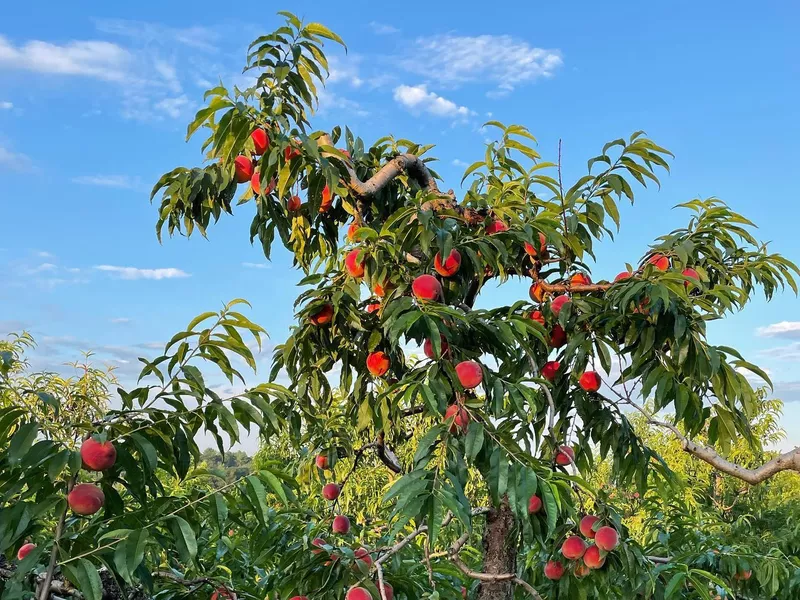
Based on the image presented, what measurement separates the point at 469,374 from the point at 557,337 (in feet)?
1.74

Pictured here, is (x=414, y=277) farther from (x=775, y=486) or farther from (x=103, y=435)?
(x=775, y=486)

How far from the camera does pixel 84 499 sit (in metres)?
1.25

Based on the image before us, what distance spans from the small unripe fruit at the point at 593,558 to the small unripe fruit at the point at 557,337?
0.55 meters

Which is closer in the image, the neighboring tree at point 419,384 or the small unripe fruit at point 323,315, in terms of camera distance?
the neighboring tree at point 419,384

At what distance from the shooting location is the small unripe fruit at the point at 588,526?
5.35 feet

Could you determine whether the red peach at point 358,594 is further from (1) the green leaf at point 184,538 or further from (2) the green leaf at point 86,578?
(2) the green leaf at point 86,578

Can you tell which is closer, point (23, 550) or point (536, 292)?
point (23, 550)

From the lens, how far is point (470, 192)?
1.98 meters

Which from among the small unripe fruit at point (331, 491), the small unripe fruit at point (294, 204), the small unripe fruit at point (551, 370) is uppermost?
the small unripe fruit at point (294, 204)

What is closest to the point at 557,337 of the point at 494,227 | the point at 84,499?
the point at 494,227

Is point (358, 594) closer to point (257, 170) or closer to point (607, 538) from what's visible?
point (607, 538)

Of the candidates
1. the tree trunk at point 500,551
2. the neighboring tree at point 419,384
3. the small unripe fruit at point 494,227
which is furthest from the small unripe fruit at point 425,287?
the tree trunk at point 500,551

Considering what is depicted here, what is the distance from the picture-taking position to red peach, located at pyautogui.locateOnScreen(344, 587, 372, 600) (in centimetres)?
133

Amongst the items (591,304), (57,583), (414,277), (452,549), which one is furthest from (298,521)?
(591,304)
